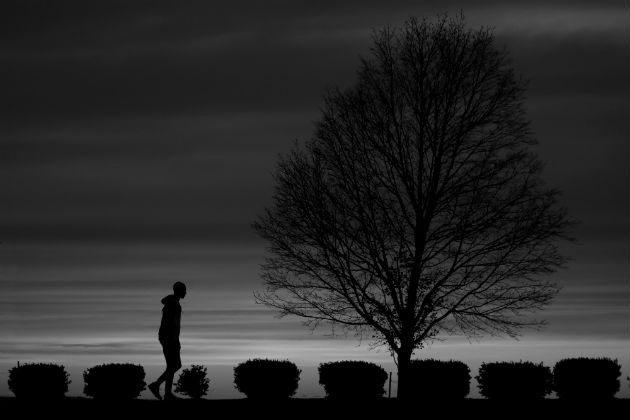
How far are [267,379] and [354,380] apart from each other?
2197mm

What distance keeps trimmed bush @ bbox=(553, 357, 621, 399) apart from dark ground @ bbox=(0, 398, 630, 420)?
2.51m

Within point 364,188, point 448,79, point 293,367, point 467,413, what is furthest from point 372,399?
point 448,79

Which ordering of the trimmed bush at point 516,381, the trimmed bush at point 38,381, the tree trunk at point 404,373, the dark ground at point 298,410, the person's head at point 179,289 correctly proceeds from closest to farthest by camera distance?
the dark ground at point 298,410 < the person's head at point 179,289 < the trimmed bush at point 38,381 < the trimmed bush at point 516,381 < the tree trunk at point 404,373

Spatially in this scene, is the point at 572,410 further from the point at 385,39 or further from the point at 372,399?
the point at 385,39

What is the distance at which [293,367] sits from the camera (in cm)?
2538

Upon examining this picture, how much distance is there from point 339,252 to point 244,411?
27.7ft

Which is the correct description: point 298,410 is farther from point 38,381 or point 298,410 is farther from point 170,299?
point 38,381

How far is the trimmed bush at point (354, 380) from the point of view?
25328 mm

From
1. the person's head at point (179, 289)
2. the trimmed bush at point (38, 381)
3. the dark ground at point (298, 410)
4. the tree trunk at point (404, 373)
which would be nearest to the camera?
the dark ground at point (298, 410)

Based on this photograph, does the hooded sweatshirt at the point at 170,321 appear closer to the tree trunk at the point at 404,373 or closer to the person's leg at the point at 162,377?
the person's leg at the point at 162,377

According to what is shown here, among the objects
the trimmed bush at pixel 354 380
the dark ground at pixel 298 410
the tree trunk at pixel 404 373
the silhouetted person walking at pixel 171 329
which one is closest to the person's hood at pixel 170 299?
the silhouetted person walking at pixel 171 329

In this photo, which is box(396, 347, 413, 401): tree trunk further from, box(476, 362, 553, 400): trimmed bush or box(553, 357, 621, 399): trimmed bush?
box(553, 357, 621, 399): trimmed bush

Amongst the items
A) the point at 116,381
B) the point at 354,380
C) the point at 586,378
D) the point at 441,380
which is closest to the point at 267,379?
the point at 354,380

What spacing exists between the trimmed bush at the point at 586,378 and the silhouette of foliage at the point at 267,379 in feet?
22.7
